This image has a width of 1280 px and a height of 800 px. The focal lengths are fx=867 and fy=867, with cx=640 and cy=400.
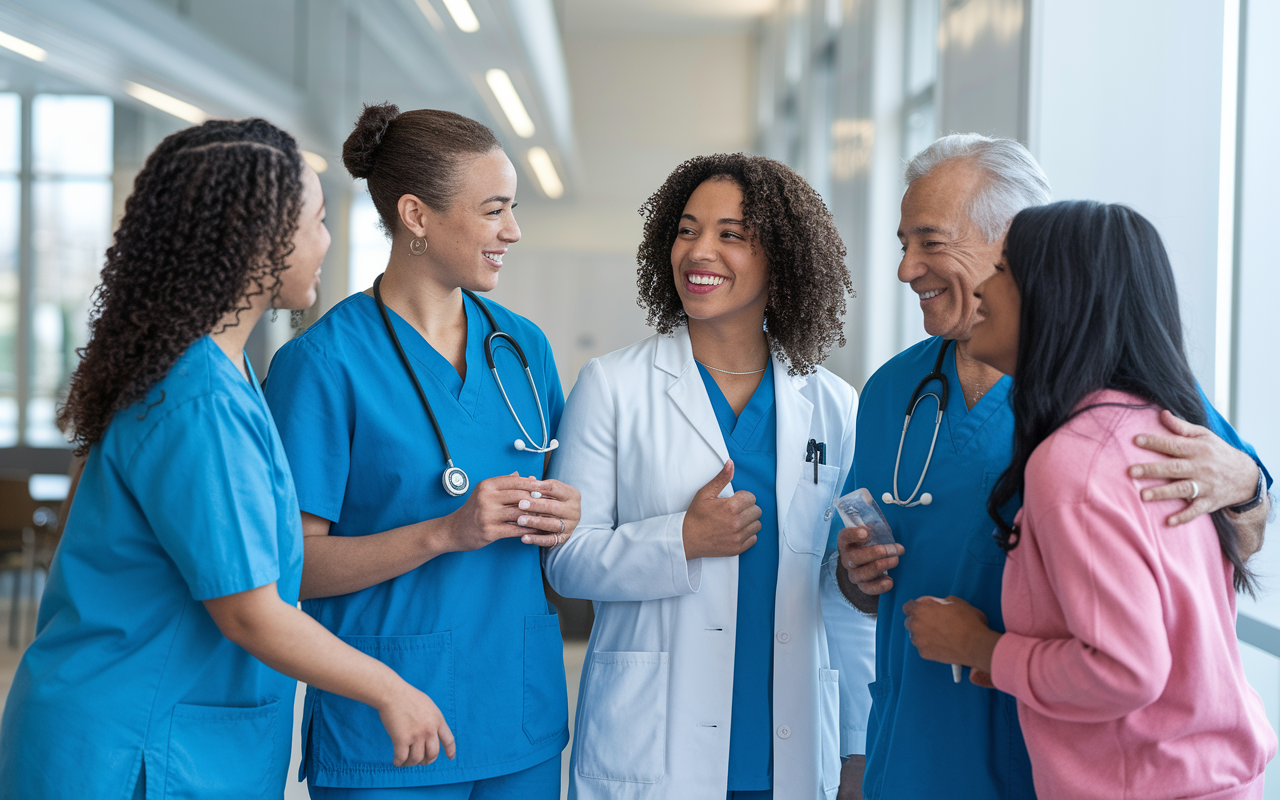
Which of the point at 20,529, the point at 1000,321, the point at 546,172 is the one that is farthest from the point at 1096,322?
the point at 20,529

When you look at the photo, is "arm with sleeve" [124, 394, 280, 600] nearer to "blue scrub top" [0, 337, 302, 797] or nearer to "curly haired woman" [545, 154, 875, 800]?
"blue scrub top" [0, 337, 302, 797]

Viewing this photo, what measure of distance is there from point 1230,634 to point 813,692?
667 millimetres

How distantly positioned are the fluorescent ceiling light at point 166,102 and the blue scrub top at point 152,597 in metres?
4.27

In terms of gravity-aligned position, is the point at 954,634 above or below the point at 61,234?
below

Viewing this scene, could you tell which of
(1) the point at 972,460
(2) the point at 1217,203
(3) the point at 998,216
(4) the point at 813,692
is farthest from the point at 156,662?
(2) the point at 1217,203

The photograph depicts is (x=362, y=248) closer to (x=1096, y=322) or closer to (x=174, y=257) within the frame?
(x=174, y=257)

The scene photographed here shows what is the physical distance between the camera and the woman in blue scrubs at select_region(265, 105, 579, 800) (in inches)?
51.8

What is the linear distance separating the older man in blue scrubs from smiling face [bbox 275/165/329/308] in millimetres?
824

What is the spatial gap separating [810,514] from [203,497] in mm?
951

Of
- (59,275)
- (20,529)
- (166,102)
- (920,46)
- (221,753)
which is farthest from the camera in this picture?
(59,275)

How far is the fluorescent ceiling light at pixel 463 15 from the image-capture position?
12.7 feet

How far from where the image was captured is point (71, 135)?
19.4ft

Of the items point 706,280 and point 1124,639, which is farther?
point 706,280

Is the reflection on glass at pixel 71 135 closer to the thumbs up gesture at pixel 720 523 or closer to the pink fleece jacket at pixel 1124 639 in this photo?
the thumbs up gesture at pixel 720 523
